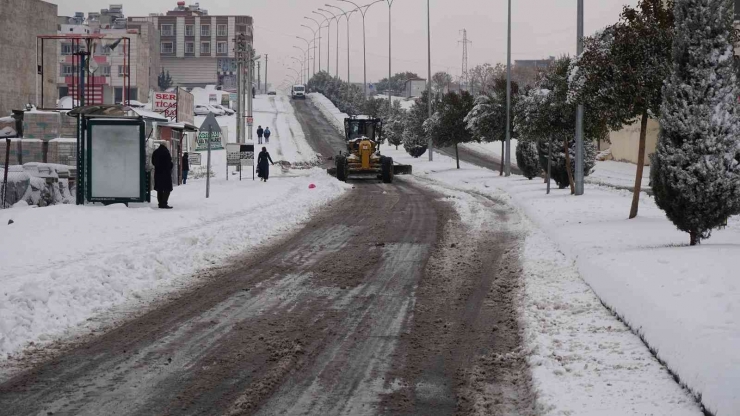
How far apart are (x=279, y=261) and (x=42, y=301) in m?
5.20

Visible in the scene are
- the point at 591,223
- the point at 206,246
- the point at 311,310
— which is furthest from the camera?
the point at 591,223

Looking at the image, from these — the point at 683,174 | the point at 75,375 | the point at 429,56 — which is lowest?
the point at 75,375

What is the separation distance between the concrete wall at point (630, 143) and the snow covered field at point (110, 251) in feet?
120

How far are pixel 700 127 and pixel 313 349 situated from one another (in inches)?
328

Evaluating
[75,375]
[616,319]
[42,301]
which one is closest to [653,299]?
[616,319]

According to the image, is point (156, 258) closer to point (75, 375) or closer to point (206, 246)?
point (206, 246)

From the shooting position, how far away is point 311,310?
1011 cm

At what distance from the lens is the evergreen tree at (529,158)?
38344 mm

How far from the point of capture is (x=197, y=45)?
175000 millimetres

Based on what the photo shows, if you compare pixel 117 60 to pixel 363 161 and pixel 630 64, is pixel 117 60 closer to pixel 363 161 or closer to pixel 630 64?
pixel 363 161

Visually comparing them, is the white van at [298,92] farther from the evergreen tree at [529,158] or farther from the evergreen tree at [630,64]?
the evergreen tree at [630,64]

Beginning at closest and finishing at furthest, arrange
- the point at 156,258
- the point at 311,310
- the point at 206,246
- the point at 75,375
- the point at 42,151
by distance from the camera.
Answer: the point at 75,375 → the point at 311,310 → the point at 156,258 → the point at 206,246 → the point at 42,151

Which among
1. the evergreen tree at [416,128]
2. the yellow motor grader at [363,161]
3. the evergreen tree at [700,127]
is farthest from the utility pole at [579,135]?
the evergreen tree at [416,128]

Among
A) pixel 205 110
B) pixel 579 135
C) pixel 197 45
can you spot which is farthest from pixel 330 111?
pixel 579 135
